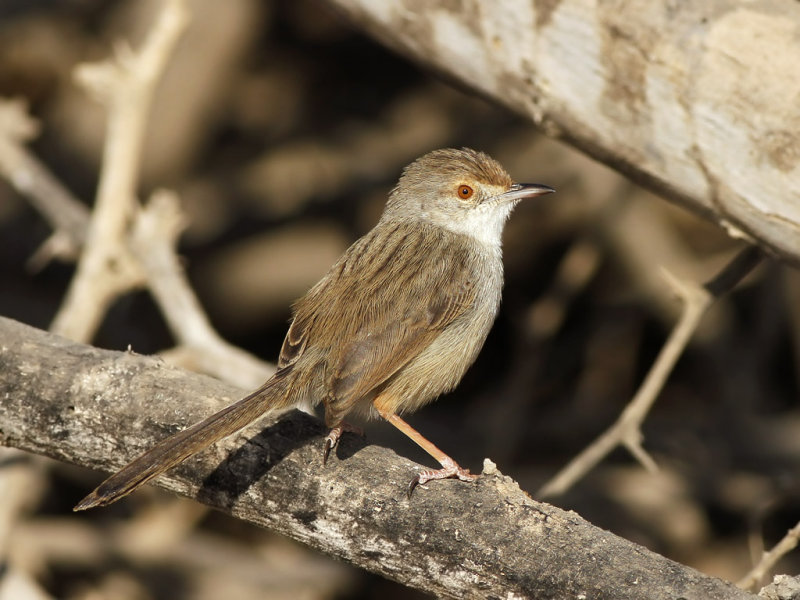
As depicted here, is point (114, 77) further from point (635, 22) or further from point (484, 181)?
point (635, 22)

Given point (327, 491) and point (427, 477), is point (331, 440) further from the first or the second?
point (427, 477)

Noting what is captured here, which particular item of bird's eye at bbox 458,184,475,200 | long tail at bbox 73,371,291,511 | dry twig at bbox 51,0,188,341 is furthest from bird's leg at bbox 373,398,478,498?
dry twig at bbox 51,0,188,341

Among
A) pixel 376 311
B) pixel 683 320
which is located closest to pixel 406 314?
pixel 376 311

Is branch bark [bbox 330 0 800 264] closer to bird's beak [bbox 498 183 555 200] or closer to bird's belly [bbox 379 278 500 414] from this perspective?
bird's beak [bbox 498 183 555 200]

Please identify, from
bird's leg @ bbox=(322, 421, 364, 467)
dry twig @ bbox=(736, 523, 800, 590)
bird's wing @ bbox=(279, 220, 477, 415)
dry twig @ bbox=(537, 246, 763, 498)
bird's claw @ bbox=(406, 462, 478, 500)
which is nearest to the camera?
bird's claw @ bbox=(406, 462, 478, 500)

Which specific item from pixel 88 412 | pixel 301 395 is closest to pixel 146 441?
pixel 88 412

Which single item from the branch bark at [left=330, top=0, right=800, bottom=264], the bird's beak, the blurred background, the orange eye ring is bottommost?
the blurred background
